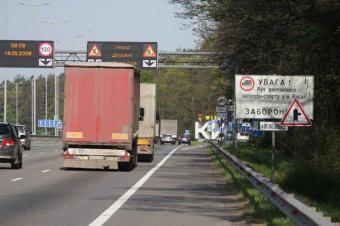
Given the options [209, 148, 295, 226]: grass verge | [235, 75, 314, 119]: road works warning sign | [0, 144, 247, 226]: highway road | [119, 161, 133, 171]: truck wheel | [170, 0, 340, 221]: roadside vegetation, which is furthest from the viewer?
Answer: [119, 161, 133, 171]: truck wheel

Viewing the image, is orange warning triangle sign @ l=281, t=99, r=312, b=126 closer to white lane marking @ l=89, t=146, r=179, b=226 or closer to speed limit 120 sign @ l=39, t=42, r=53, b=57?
white lane marking @ l=89, t=146, r=179, b=226

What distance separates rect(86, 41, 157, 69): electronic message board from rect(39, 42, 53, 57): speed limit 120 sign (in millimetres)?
2866

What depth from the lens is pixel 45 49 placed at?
56562mm

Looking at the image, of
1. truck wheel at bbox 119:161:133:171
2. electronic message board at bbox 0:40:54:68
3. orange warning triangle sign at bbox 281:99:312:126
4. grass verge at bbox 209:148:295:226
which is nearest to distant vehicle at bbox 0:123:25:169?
truck wheel at bbox 119:161:133:171

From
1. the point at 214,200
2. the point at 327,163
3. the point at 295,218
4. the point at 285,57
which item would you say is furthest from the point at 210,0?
the point at 295,218

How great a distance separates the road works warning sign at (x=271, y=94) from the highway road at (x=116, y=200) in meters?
2.16

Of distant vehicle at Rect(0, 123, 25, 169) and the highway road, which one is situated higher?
distant vehicle at Rect(0, 123, 25, 169)

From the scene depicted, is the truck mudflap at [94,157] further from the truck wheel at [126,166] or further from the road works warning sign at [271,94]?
the road works warning sign at [271,94]

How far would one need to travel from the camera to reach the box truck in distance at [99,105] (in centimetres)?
2838

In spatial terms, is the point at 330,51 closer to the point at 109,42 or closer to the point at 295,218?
the point at 295,218

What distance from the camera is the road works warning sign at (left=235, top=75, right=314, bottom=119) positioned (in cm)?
1875

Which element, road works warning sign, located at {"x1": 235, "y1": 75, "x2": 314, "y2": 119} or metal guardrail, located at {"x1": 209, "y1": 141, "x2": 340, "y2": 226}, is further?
road works warning sign, located at {"x1": 235, "y1": 75, "x2": 314, "y2": 119}

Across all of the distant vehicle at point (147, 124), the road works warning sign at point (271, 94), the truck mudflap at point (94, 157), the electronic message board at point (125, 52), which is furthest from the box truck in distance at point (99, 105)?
the electronic message board at point (125, 52)

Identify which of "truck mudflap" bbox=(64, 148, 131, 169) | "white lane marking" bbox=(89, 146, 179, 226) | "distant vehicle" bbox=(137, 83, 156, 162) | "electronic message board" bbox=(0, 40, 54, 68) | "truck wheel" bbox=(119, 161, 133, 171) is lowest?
"white lane marking" bbox=(89, 146, 179, 226)
